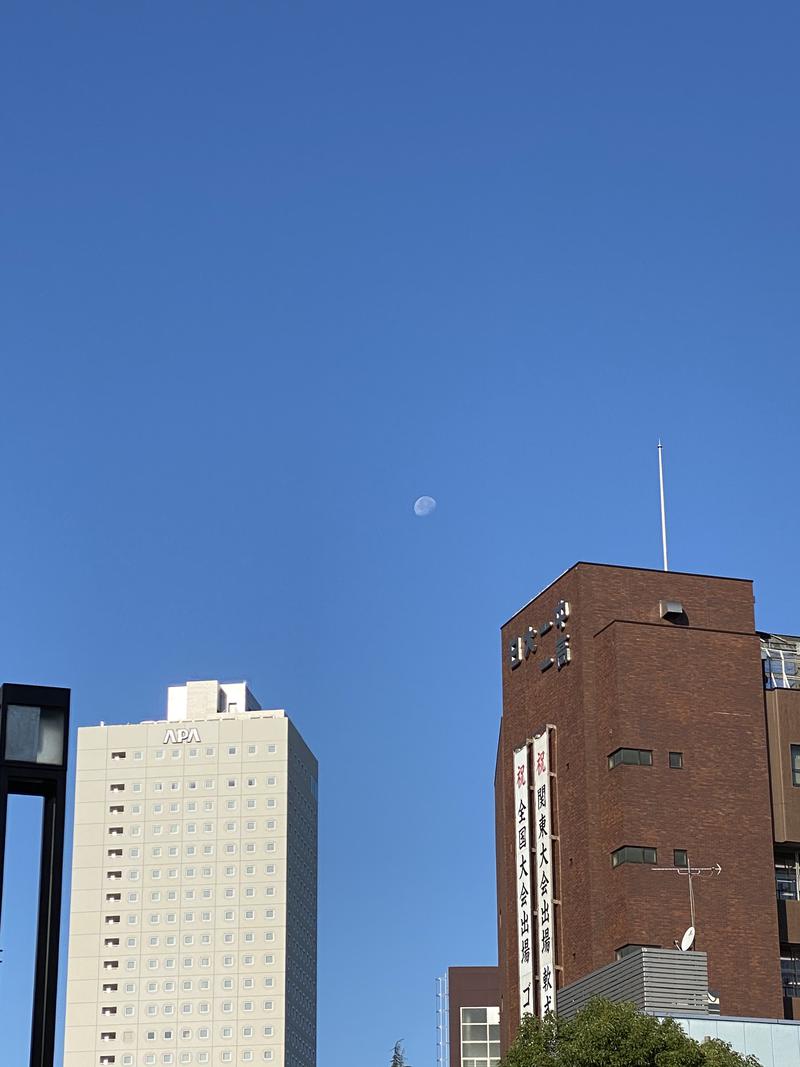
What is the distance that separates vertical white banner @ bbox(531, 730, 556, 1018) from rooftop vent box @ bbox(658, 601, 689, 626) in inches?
296

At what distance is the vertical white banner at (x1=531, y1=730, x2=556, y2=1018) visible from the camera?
265ft

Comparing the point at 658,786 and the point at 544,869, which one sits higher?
the point at 658,786

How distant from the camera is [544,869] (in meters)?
82.6

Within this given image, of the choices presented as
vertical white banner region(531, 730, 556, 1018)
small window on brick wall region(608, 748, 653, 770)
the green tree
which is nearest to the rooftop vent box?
small window on brick wall region(608, 748, 653, 770)

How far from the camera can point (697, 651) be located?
267ft

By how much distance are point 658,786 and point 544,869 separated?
740 cm

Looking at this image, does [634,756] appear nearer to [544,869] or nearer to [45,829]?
[544,869]

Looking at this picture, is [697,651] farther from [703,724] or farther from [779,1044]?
[779,1044]

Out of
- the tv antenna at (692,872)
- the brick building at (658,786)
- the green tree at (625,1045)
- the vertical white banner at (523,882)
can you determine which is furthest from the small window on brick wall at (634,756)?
the green tree at (625,1045)

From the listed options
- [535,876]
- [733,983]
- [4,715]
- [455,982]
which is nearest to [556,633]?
[535,876]

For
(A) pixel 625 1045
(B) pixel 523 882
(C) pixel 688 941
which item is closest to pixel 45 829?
(A) pixel 625 1045

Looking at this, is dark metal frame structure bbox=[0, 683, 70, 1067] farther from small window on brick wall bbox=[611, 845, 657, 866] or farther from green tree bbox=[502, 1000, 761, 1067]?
small window on brick wall bbox=[611, 845, 657, 866]

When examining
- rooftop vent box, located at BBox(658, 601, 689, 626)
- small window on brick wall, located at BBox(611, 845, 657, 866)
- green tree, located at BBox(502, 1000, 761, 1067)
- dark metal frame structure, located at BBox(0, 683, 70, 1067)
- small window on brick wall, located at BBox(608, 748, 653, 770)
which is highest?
rooftop vent box, located at BBox(658, 601, 689, 626)

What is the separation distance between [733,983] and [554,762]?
12945 millimetres
